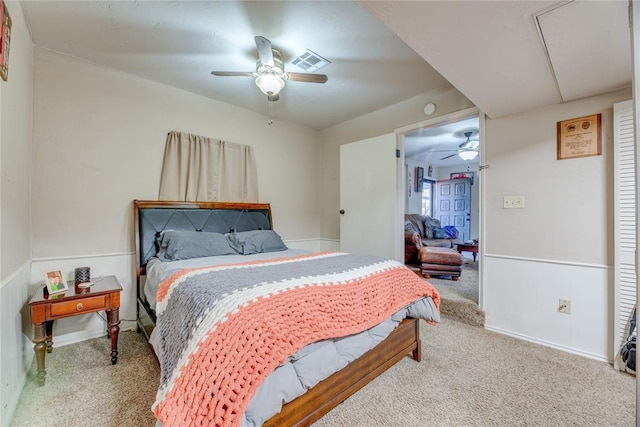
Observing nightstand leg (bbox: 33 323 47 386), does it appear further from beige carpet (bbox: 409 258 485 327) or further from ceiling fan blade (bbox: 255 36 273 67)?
beige carpet (bbox: 409 258 485 327)

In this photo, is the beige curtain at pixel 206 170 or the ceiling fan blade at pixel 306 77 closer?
the ceiling fan blade at pixel 306 77

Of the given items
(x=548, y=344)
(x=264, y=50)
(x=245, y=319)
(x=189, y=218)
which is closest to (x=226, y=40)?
(x=264, y=50)

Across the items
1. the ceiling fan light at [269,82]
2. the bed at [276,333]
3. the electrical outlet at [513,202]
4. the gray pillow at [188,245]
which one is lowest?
the bed at [276,333]

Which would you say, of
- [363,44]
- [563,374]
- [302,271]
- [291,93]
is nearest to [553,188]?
[563,374]

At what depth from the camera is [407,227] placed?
452cm

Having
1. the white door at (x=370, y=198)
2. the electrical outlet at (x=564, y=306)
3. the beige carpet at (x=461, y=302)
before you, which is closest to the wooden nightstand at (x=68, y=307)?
the white door at (x=370, y=198)

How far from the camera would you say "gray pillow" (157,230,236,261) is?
244cm

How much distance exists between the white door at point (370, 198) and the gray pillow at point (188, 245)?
1717 mm

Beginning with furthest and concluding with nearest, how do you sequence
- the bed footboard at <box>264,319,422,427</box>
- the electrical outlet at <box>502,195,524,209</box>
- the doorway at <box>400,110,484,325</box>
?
the doorway at <box>400,110,484,325</box>
the electrical outlet at <box>502,195,524,209</box>
the bed footboard at <box>264,319,422,427</box>

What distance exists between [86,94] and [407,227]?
444 centimetres

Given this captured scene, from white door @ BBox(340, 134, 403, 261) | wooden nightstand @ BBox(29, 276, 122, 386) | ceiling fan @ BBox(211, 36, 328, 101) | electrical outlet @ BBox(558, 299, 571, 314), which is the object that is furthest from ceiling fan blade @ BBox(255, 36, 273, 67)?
electrical outlet @ BBox(558, 299, 571, 314)

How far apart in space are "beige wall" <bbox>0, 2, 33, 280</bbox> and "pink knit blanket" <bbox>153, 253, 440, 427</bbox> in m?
0.92

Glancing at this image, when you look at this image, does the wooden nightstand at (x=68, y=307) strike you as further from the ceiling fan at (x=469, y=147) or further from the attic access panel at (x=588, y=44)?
the ceiling fan at (x=469, y=147)

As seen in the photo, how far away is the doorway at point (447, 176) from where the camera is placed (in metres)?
4.78
